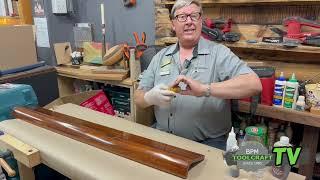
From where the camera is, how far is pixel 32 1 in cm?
344

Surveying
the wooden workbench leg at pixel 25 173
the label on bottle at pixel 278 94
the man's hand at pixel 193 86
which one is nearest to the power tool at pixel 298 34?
the label on bottle at pixel 278 94

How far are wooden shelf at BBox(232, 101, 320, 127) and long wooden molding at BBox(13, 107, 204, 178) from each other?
2.87ft

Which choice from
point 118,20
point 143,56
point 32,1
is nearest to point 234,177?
point 143,56

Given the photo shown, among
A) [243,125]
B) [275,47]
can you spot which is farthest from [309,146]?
[275,47]

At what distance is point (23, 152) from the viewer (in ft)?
3.72

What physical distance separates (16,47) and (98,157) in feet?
6.45

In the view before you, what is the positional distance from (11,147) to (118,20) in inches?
74.8

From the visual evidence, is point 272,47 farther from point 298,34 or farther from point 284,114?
point 284,114

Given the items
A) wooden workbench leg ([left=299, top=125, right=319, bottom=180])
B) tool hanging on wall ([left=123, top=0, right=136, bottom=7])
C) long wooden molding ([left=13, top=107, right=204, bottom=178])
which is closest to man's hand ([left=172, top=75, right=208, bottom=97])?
long wooden molding ([left=13, top=107, right=204, bottom=178])

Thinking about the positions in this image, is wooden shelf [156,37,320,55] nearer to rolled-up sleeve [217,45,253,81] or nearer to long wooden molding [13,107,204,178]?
rolled-up sleeve [217,45,253,81]

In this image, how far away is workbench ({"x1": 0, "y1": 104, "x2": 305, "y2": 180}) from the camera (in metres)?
0.96

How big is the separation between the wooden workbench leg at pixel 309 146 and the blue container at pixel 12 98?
170 cm

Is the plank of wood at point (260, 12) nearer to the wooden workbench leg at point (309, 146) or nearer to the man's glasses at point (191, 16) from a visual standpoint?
the man's glasses at point (191, 16)

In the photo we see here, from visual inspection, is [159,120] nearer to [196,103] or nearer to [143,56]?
[196,103]
